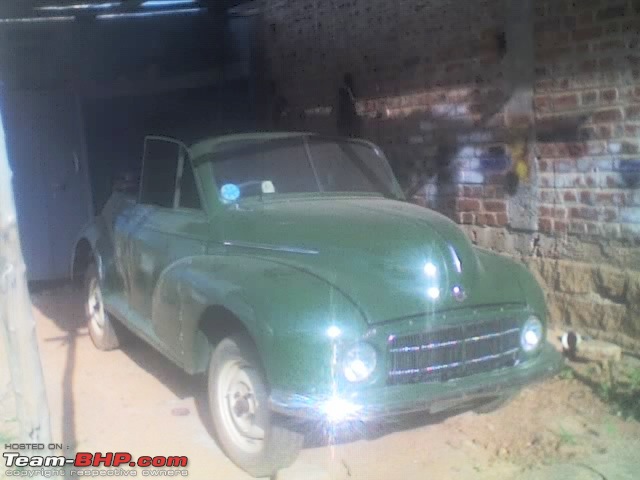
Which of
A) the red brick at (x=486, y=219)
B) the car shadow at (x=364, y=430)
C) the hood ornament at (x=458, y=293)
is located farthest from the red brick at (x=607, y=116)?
the car shadow at (x=364, y=430)

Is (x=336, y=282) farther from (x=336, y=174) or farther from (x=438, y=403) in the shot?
(x=336, y=174)

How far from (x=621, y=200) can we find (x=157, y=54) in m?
6.10

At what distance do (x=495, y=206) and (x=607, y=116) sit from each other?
1196mm

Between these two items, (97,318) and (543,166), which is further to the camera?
(97,318)

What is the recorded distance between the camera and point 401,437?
4.49 m

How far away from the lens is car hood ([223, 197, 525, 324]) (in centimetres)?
374

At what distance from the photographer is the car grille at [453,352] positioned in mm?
3621

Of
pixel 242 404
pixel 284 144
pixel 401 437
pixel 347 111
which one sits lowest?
pixel 401 437

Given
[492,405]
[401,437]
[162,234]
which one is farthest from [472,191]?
[162,234]

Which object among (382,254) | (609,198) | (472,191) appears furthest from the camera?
(472,191)

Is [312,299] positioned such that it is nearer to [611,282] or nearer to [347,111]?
[611,282]

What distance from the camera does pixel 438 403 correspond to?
12.0 ft

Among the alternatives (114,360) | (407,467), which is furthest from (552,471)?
(114,360)

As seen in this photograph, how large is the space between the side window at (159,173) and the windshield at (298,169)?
18.2 inches
